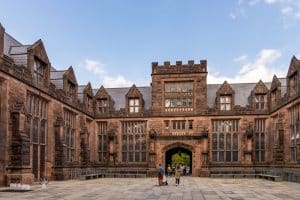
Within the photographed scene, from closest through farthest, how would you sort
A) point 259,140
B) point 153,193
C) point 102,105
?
point 153,193 → point 259,140 → point 102,105

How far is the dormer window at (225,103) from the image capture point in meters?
46.8

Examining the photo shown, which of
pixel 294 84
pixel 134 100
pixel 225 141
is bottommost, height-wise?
pixel 225 141

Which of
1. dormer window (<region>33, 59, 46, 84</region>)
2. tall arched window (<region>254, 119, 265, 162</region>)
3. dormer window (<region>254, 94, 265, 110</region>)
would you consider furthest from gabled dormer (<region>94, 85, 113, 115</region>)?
tall arched window (<region>254, 119, 265, 162</region>)

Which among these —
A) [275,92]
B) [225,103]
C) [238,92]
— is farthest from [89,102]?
[275,92]

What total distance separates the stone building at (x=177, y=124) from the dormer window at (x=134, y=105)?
0.40ft

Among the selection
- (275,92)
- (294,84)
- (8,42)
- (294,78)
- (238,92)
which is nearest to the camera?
(8,42)

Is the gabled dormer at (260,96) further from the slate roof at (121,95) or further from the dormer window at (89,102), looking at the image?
the dormer window at (89,102)

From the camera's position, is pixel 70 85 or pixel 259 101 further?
pixel 259 101

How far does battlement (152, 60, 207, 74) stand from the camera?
4734cm

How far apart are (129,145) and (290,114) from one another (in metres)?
19.3

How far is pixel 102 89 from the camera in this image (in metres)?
50.1

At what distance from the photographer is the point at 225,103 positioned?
4691 centimetres

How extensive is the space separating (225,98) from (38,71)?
915 inches

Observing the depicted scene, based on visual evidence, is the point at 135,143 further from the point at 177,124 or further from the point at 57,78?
the point at 57,78
